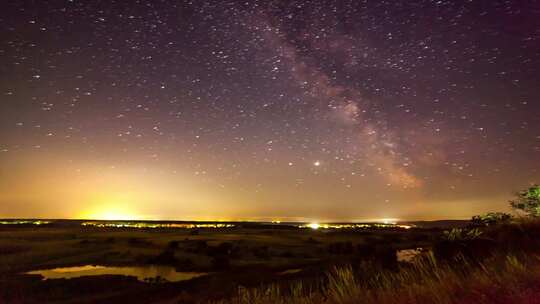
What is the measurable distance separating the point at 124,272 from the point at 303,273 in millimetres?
13368

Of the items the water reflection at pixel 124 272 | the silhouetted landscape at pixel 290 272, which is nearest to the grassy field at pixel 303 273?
the silhouetted landscape at pixel 290 272

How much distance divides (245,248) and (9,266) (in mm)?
21546

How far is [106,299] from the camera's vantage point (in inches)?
806

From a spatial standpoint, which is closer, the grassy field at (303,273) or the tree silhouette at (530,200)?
the grassy field at (303,273)

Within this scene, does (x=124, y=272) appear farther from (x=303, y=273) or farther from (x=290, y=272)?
(x=303, y=273)

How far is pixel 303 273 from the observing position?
2659 centimetres

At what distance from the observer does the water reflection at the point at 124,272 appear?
27031 millimetres

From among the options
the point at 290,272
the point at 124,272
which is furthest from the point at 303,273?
the point at 124,272

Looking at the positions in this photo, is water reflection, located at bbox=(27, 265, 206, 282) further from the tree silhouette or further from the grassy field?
the tree silhouette

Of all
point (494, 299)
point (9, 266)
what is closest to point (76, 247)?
point (9, 266)

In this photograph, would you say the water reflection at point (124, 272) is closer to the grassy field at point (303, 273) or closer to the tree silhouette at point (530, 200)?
the grassy field at point (303, 273)

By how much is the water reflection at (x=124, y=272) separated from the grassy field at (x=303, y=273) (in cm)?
130

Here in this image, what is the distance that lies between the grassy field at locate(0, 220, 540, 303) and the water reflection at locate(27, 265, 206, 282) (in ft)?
4.26

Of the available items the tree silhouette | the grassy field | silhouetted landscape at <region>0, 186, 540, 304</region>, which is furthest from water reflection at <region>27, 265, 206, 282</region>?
the tree silhouette
